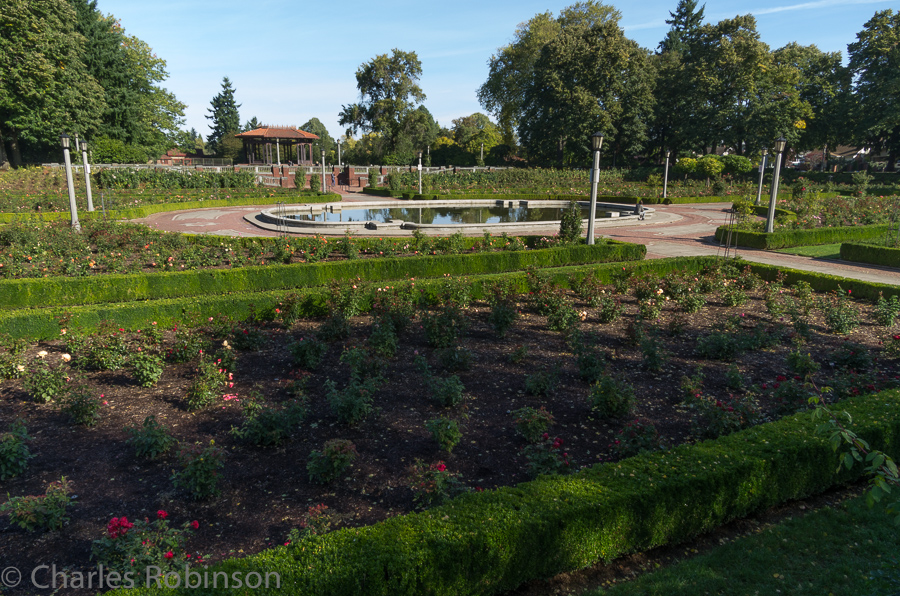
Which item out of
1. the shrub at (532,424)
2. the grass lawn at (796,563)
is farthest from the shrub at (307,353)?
the grass lawn at (796,563)

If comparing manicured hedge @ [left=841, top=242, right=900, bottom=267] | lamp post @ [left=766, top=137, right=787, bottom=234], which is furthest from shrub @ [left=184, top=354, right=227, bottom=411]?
manicured hedge @ [left=841, top=242, right=900, bottom=267]

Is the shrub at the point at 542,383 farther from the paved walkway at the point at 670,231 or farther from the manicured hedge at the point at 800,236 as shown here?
the manicured hedge at the point at 800,236

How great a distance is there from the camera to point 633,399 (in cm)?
642

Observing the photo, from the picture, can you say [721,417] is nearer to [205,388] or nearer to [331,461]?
[331,461]

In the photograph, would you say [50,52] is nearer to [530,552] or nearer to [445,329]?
[445,329]

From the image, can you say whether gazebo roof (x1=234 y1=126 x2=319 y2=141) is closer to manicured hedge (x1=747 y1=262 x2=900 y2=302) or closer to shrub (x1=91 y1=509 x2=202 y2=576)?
manicured hedge (x1=747 y1=262 x2=900 y2=302)

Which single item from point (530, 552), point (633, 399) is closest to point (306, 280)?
point (633, 399)

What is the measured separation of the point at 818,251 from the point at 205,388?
20.0m

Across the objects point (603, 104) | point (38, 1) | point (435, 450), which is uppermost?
point (38, 1)

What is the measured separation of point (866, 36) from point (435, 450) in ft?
191

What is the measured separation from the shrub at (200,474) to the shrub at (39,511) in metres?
0.85

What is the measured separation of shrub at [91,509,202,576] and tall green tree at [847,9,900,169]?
5467 cm

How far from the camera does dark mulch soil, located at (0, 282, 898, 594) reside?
4.62 m

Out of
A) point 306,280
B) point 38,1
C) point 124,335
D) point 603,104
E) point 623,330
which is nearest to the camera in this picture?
point 124,335
